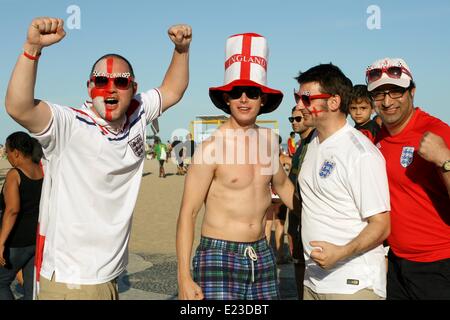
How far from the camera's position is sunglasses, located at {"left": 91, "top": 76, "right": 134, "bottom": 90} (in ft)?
11.0

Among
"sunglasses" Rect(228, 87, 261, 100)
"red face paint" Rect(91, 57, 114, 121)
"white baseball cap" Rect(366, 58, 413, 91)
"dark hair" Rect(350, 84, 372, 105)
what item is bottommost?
"red face paint" Rect(91, 57, 114, 121)

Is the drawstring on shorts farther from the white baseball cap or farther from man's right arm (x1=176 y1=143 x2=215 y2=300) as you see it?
the white baseball cap

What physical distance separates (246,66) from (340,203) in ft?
3.91

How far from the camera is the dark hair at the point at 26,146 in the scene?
5.15 metres

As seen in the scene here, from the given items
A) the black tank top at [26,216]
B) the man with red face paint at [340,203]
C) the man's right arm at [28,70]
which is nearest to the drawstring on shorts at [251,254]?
the man with red face paint at [340,203]

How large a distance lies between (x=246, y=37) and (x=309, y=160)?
40.0 inches

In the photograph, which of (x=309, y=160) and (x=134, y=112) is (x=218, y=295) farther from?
(x=134, y=112)

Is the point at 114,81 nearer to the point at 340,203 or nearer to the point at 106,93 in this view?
the point at 106,93

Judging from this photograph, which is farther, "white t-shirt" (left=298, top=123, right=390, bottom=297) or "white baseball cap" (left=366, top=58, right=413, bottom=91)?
"white baseball cap" (left=366, top=58, right=413, bottom=91)

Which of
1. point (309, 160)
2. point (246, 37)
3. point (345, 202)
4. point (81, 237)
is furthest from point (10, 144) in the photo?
point (345, 202)

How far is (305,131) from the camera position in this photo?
6219 millimetres

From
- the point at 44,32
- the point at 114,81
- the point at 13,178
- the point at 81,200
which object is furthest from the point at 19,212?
the point at 44,32

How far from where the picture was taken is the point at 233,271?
3436 millimetres

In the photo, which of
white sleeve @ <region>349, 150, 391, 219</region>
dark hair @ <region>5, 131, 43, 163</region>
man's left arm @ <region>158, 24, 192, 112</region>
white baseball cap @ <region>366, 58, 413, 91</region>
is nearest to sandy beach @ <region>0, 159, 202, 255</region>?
dark hair @ <region>5, 131, 43, 163</region>
